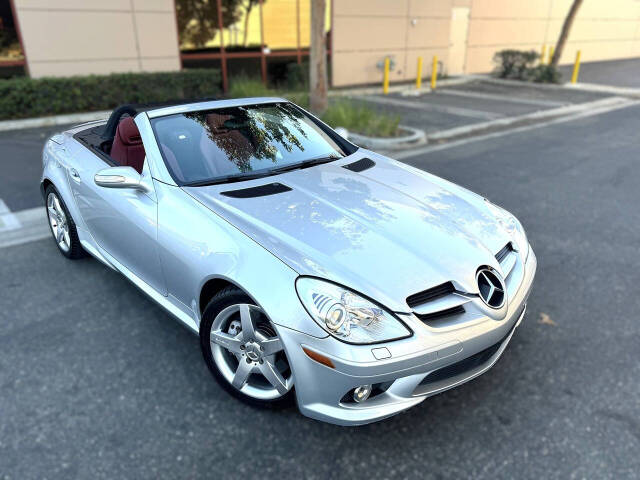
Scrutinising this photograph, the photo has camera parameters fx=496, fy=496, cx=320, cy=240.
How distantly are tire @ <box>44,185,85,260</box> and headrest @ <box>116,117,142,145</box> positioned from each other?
92 cm

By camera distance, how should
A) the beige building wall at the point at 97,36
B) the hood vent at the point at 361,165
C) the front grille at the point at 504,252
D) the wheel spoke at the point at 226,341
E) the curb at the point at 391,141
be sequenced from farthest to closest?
the beige building wall at the point at 97,36 < the curb at the point at 391,141 < the hood vent at the point at 361,165 < the front grille at the point at 504,252 < the wheel spoke at the point at 226,341

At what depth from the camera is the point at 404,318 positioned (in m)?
2.35

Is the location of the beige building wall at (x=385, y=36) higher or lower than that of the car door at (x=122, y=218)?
higher

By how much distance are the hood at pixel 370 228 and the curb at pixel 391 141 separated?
5351mm

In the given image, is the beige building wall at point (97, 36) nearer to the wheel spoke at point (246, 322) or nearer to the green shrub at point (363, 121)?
the green shrub at point (363, 121)

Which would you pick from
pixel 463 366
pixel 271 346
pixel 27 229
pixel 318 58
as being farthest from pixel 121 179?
pixel 318 58

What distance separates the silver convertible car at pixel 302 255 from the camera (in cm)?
235

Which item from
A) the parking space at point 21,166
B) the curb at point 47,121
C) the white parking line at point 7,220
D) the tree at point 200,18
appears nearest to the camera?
the white parking line at point 7,220

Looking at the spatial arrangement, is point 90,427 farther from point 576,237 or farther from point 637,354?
point 576,237

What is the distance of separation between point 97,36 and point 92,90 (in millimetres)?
1670

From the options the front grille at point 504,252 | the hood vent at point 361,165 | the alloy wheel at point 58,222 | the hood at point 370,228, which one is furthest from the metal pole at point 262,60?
the front grille at point 504,252

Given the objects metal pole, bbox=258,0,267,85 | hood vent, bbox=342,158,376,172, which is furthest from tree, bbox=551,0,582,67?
hood vent, bbox=342,158,376,172

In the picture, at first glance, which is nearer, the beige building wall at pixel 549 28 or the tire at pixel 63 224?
the tire at pixel 63 224

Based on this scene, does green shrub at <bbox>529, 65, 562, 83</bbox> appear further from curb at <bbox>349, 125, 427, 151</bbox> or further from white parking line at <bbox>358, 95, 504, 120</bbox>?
curb at <bbox>349, 125, 427, 151</bbox>
